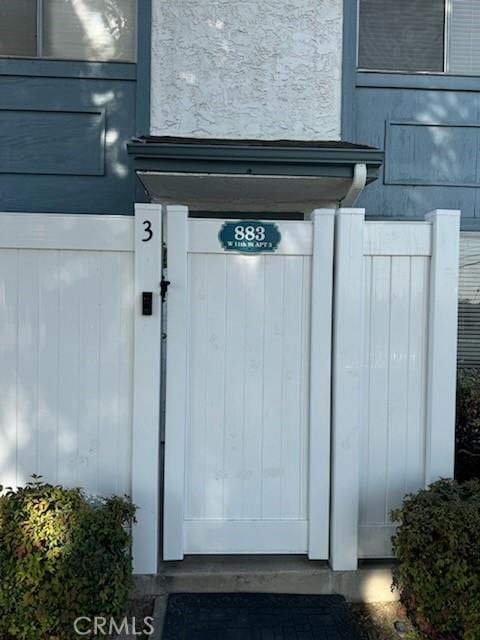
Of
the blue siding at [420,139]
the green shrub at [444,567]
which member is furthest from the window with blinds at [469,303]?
the green shrub at [444,567]

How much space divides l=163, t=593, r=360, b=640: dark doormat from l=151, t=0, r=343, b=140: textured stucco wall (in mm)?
3830

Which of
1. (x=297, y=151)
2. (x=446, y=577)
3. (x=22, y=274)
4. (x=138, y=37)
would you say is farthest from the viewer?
(x=138, y=37)

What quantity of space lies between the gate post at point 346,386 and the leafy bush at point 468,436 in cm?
135

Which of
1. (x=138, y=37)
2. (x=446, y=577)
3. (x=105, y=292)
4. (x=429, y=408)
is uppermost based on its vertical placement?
(x=138, y=37)

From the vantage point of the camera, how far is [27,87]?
196 inches

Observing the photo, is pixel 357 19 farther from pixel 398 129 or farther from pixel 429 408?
pixel 429 408

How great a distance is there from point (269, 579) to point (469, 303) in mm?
3474

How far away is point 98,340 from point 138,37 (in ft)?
11.1

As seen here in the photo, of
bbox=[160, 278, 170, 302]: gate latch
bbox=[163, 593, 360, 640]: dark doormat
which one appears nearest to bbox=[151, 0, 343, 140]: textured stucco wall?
bbox=[160, 278, 170, 302]: gate latch

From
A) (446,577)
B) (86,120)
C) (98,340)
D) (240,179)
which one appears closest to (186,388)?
(98,340)

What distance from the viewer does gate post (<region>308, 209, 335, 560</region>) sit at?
300cm

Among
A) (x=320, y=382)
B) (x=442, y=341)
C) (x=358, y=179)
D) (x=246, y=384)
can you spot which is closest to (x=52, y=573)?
(x=246, y=384)

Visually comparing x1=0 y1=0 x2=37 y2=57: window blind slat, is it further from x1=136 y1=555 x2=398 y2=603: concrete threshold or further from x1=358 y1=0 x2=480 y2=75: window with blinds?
x1=136 y1=555 x2=398 y2=603: concrete threshold

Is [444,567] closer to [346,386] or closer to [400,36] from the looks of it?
[346,386]
